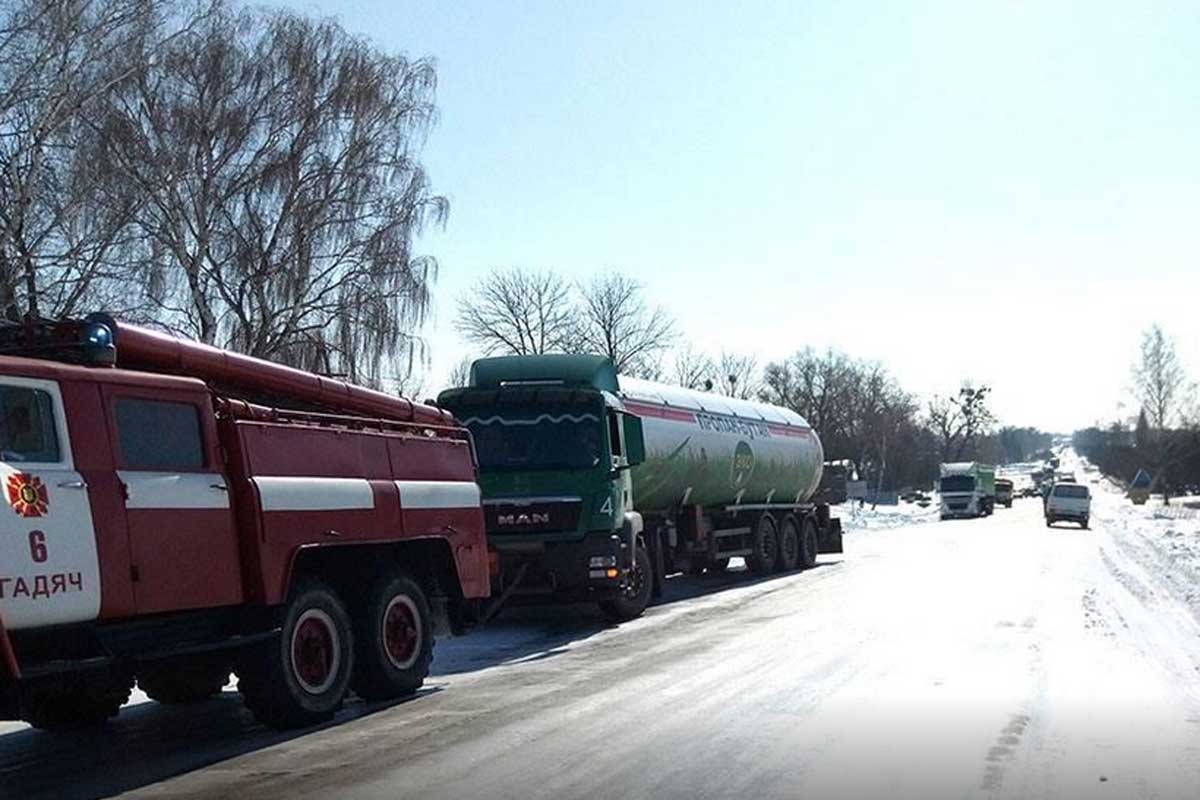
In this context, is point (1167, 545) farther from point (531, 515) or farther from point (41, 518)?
point (41, 518)

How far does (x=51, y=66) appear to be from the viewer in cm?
2706

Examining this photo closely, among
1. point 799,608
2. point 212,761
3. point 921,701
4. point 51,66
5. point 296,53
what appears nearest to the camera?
point 212,761

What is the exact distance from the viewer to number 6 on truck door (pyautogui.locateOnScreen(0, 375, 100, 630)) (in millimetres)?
7945

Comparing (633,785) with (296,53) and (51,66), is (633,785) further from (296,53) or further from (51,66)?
(296,53)

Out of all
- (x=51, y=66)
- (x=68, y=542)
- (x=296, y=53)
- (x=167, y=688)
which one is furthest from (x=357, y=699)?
(x=296, y=53)

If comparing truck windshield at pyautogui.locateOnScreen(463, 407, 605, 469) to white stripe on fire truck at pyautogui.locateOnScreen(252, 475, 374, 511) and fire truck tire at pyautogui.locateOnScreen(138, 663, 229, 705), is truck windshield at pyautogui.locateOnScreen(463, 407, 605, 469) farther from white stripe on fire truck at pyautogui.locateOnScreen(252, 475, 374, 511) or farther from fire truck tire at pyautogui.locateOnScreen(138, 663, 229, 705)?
white stripe on fire truck at pyautogui.locateOnScreen(252, 475, 374, 511)

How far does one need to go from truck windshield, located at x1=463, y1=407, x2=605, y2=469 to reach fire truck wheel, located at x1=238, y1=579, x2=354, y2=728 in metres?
7.26

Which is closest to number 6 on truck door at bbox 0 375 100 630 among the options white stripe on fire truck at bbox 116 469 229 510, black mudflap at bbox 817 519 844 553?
white stripe on fire truck at bbox 116 469 229 510

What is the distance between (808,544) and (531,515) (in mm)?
14478

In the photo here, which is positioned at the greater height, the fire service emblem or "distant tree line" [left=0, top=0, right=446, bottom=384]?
"distant tree line" [left=0, top=0, right=446, bottom=384]

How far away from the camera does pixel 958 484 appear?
73500 mm

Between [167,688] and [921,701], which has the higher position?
[167,688]

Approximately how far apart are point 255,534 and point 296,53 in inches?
1050

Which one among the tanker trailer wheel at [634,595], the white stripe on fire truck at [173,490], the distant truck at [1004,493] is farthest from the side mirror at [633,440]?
the distant truck at [1004,493]
